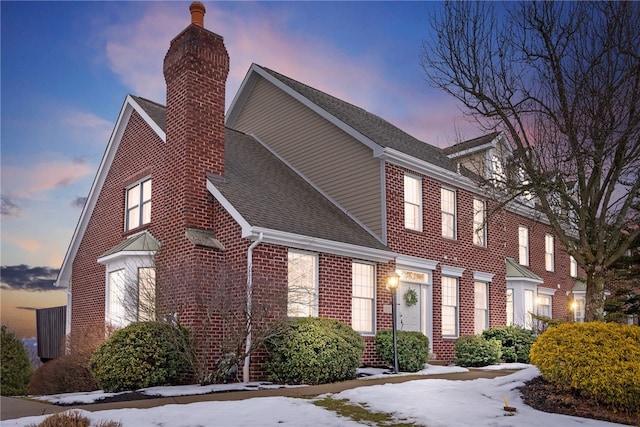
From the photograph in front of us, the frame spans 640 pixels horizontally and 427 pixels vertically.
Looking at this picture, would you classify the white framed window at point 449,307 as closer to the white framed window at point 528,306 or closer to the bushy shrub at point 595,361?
the white framed window at point 528,306

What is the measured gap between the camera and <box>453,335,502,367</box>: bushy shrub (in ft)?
66.4

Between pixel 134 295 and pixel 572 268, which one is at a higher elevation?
pixel 572 268

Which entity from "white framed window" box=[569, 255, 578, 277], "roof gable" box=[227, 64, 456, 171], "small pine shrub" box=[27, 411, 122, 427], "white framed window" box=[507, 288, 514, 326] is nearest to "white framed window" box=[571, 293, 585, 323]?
"white framed window" box=[569, 255, 578, 277]

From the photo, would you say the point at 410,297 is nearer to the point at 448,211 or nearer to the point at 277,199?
the point at 448,211

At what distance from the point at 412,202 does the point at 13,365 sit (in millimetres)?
12712

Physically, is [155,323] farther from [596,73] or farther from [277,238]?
[596,73]

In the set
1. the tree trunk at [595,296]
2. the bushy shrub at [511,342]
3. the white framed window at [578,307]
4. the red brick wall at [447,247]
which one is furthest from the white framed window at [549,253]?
the tree trunk at [595,296]

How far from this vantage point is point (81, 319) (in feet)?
70.9

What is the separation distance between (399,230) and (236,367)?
7504 mm

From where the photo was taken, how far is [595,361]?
10.8 meters

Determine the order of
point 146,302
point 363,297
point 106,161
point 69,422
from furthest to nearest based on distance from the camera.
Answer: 1. point 106,161
2. point 363,297
3. point 146,302
4. point 69,422

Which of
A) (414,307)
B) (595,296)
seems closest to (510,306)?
(414,307)

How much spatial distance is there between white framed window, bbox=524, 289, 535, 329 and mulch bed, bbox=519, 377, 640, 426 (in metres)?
14.5

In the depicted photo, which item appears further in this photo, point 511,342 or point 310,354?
point 511,342
